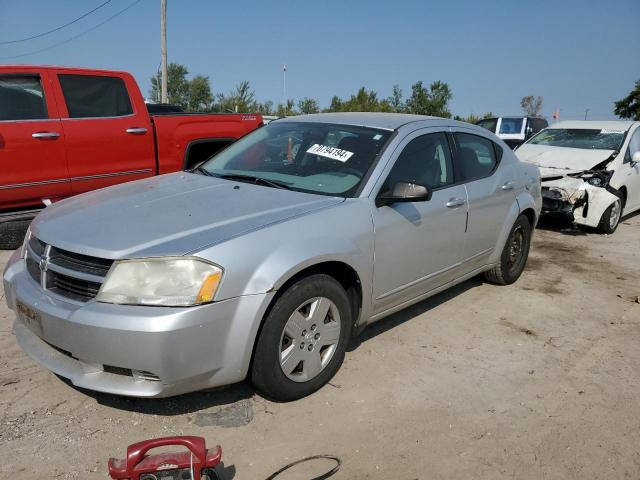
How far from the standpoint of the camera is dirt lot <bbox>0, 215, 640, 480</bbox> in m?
2.62

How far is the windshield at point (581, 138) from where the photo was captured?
824 cm

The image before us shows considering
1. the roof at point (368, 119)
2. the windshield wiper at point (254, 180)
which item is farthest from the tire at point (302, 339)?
the roof at point (368, 119)

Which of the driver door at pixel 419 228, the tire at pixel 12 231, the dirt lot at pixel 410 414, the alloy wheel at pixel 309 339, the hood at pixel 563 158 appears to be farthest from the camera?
the hood at pixel 563 158

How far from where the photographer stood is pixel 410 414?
304 centimetres

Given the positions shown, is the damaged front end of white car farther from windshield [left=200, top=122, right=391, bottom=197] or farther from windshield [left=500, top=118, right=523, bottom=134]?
windshield [left=500, top=118, right=523, bottom=134]

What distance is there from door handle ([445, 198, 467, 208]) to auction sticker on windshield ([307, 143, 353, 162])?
0.84m

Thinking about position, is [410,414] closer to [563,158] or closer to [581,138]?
[563,158]

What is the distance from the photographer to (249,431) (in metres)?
2.82

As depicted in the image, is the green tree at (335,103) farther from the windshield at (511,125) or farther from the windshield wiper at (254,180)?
the windshield wiper at (254,180)

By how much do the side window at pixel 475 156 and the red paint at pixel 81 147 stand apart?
3.36 metres

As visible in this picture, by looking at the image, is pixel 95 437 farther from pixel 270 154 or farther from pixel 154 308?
pixel 270 154

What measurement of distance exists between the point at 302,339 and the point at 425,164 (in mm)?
1687

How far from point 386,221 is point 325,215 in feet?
1.63

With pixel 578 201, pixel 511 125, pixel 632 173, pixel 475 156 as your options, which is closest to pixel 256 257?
pixel 475 156
